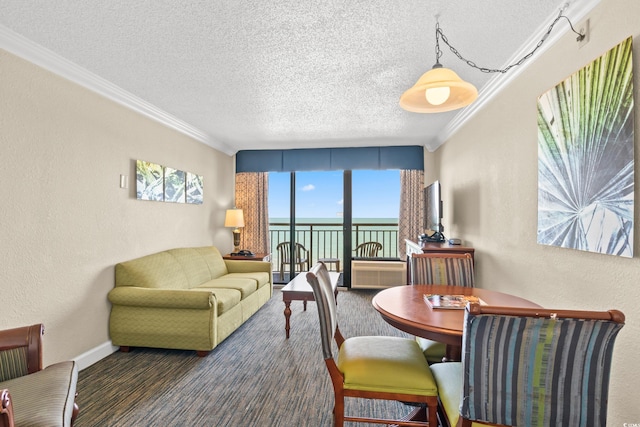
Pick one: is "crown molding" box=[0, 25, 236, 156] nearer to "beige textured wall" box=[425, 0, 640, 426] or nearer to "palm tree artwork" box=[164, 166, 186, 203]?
"palm tree artwork" box=[164, 166, 186, 203]

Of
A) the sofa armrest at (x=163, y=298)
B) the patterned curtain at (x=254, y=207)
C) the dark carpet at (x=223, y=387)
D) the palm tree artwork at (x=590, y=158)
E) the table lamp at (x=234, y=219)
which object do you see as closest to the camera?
the palm tree artwork at (x=590, y=158)

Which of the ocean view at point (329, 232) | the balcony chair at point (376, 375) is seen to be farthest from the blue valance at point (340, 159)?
the balcony chair at point (376, 375)

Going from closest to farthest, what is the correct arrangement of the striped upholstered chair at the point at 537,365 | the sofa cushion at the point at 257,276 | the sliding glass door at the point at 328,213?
the striped upholstered chair at the point at 537,365 → the sofa cushion at the point at 257,276 → the sliding glass door at the point at 328,213

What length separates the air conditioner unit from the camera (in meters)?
5.14

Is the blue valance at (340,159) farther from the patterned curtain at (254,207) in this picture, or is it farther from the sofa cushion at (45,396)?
the sofa cushion at (45,396)

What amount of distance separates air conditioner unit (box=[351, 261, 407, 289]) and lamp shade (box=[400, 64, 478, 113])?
11.6ft

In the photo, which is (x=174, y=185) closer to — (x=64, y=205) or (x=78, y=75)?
(x=64, y=205)

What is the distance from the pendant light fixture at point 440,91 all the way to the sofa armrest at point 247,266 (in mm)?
3327

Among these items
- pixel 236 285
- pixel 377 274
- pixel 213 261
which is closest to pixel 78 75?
pixel 236 285

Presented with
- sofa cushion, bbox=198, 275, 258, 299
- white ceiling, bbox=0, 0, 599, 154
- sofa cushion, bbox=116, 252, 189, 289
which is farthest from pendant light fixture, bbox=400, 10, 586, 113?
sofa cushion, bbox=116, 252, 189, 289

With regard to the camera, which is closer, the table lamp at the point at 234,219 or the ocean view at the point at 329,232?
the table lamp at the point at 234,219

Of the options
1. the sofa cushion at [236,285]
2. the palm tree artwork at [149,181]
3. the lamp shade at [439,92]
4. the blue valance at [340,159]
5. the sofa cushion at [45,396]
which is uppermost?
the blue valance at [340,159]

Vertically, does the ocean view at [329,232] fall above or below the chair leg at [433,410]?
above

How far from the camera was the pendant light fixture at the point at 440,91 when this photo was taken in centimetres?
167
